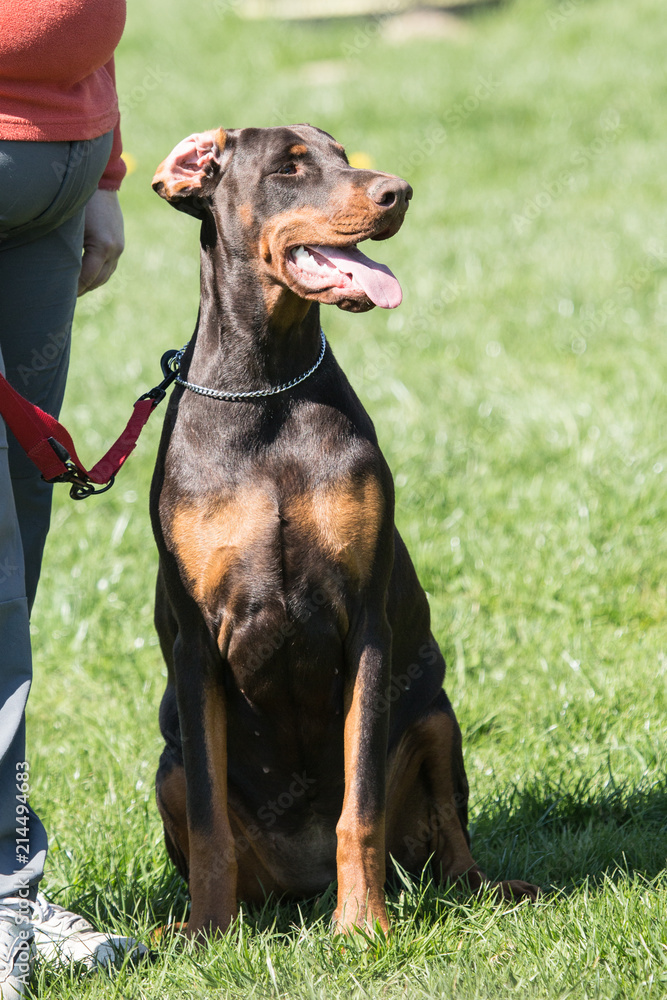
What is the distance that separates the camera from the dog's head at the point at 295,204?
262cm

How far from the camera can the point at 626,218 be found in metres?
8.77

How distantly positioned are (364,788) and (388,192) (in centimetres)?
139

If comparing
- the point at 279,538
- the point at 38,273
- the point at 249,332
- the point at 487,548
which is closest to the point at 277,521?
the point at 279,538

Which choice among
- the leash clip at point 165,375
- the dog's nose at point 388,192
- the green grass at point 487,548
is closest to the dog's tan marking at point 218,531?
the leash clip at point 165,375

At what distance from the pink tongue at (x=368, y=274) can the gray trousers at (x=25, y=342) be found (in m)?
0.62

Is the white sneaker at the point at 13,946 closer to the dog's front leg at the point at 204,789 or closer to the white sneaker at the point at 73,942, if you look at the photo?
the white sneaker at the point at 73,942

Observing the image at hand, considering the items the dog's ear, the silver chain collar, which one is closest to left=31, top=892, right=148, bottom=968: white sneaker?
the silver chain collar

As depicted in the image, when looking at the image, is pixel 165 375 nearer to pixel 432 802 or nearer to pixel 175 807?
pixel 175 807

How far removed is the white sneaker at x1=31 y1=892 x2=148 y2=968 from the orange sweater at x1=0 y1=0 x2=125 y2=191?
6.04ft

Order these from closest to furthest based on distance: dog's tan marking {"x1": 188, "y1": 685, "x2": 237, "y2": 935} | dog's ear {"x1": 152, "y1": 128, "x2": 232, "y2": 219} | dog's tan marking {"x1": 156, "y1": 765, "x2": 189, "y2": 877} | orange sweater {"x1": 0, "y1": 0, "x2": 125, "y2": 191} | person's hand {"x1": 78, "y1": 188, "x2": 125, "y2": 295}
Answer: orange sweater {"x1": 0, "y1": 0, "x2": 125, "y2": 191} < dog's tan marking {"x1": 188, "y1": 685, "x2": 237, "y2": 935} < dog's ear {"x1": 152, "y1": 128, "x2": 232, "y2": 219} < dog's tan marking {"x1": 156, "y1": 765, "x2": 189, "y2": 877} < person's hand {"x1": 78, "y1": 188, "x2": 125, "y2": 295}

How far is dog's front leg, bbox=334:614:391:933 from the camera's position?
2.65 meters

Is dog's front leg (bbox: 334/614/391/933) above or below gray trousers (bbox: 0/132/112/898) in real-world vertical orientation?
below

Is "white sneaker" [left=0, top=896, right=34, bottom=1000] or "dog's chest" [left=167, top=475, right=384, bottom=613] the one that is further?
"dog's chest" [left=167, top=475, right=384, bottom=613]

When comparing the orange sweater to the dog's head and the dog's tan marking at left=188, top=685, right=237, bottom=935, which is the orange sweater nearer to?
the dog's head
